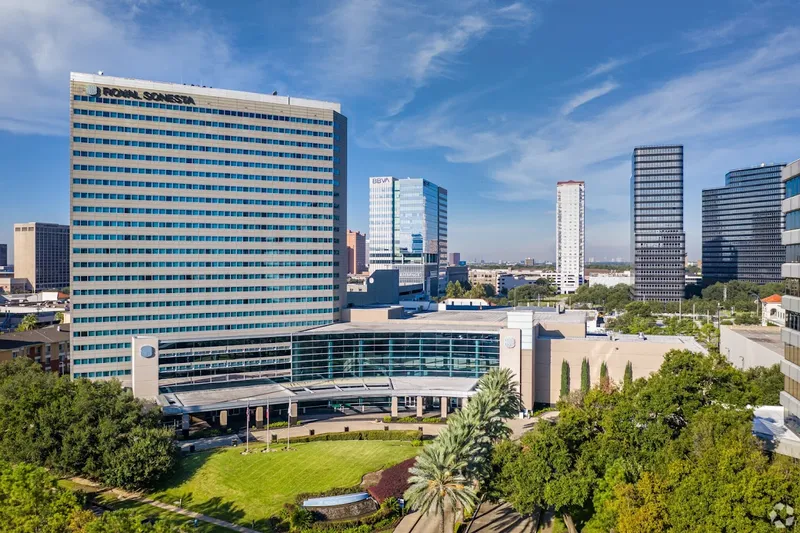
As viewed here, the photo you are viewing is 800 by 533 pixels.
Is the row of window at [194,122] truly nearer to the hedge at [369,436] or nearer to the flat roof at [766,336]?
the hedge at [369,436]

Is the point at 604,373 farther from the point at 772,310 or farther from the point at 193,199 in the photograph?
the point at 772,310

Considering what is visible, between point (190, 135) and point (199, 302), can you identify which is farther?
point (199, 302)

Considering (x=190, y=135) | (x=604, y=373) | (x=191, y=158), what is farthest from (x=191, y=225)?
(x=604, y=373)

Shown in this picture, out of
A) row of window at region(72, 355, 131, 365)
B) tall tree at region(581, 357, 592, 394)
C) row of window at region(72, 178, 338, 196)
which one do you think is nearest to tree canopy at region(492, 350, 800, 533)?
tall tree at region(581, 357, 592, 394)

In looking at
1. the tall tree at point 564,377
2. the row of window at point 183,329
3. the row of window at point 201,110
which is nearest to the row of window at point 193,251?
the row of window at point 183,329

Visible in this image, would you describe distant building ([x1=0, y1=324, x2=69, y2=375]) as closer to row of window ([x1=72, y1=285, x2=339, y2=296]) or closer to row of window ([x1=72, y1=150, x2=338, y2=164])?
row of window ([x1=72, y1=285, x2=339, y2=296])

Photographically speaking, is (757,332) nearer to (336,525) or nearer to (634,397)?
(634,397)

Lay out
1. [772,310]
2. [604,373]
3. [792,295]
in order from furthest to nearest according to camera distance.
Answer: [772,310] → [604,373] → [792,295]
